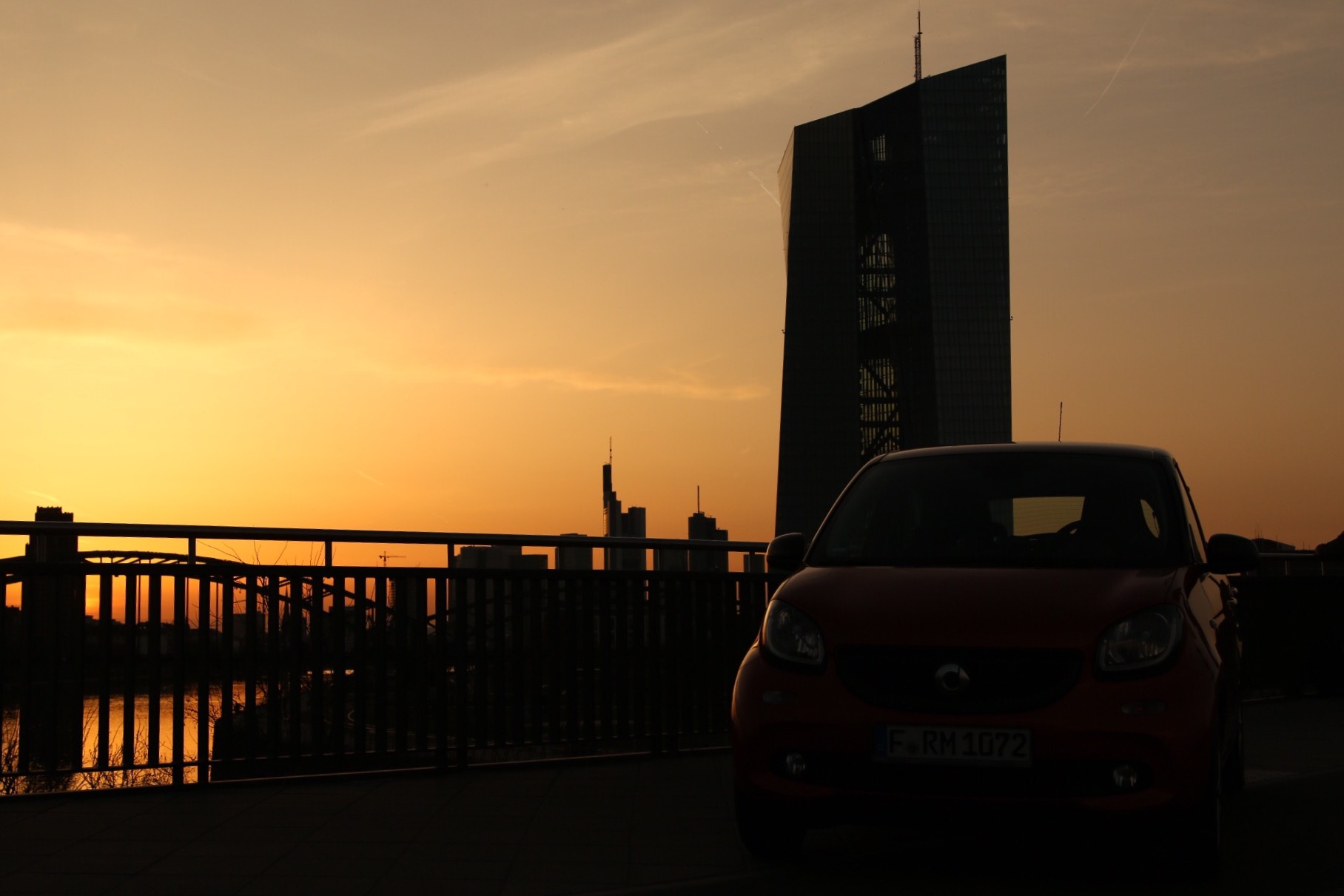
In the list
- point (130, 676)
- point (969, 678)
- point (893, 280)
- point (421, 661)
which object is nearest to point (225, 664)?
point (130, 676)

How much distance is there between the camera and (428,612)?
845 cm

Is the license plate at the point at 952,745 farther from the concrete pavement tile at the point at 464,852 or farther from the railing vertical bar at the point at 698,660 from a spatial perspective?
the railing vertical bar at the point at 698,660

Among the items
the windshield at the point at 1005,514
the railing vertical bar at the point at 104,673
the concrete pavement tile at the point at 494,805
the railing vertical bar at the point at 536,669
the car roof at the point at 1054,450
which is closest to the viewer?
the windshield at the point at 1005,514

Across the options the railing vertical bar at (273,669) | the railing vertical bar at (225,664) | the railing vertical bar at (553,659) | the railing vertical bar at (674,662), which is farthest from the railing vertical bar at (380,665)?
the railing vertical bar at (674,662)

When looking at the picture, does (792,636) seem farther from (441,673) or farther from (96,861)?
(441,673)

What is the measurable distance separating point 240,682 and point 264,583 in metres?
0.55

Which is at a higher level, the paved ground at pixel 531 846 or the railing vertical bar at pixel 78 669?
the railing vertical bar at pixel 78 669

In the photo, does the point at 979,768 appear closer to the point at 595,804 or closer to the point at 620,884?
the point at 620,884

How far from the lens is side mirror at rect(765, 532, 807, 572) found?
655cm

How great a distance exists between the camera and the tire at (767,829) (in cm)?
559

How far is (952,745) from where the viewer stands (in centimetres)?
525

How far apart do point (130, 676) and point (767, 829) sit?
3.74 metres

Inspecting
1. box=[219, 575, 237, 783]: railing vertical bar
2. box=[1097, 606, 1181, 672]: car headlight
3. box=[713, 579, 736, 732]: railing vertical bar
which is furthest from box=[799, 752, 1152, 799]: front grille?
box=[713, 579, 736, 732]: railing vertical bar

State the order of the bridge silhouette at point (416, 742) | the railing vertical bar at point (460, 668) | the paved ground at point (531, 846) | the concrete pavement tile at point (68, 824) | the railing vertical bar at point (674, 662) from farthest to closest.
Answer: the railing vertical bar at point (674, 662) < the railing vertical bar at point (460, 668) < the concrete pavement tile at point (68, 824) < the bridge silhouette at point (416, 742) < the paved ground at point (531, 846)
